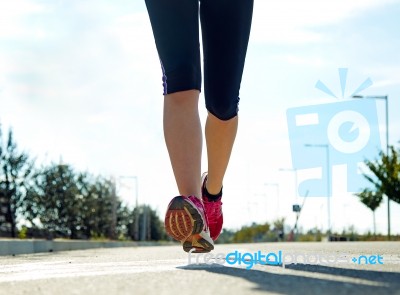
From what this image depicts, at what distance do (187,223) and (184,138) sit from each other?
530 millimetres

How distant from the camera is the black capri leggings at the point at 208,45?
3770mm

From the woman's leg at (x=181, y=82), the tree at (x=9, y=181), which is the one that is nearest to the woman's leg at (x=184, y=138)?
the woman's leg at (x=181, y=82)

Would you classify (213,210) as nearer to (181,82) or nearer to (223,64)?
(223,64)

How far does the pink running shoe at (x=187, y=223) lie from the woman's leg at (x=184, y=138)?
23 cm

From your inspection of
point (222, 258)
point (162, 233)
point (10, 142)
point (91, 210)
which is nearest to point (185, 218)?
point (222, 258)

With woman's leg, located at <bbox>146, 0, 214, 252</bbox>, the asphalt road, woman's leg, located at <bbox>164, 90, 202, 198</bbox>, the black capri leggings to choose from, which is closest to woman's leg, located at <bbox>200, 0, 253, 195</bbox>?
the black capri leggings

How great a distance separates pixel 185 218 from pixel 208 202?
1223 mm

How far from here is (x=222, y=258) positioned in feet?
12.2

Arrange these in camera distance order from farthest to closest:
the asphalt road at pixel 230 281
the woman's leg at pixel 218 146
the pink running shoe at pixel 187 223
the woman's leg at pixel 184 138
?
the woman's leg at pixel 218 146
the woman's leg at pixel 184 138
the pink running shoe at pixel 187 223
the asphalt road at pixel 230 281

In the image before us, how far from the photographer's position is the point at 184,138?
3729 mm

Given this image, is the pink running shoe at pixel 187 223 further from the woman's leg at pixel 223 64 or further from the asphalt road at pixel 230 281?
the woman's leg at pixel 223 64

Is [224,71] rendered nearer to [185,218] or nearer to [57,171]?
[185,218]

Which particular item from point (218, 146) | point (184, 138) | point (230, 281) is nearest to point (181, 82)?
point (184, 138)

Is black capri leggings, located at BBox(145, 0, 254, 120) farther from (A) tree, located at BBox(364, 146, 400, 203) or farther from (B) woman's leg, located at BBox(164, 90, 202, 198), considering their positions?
(A) tree, located at BBox(364, 146, 400, 203)
